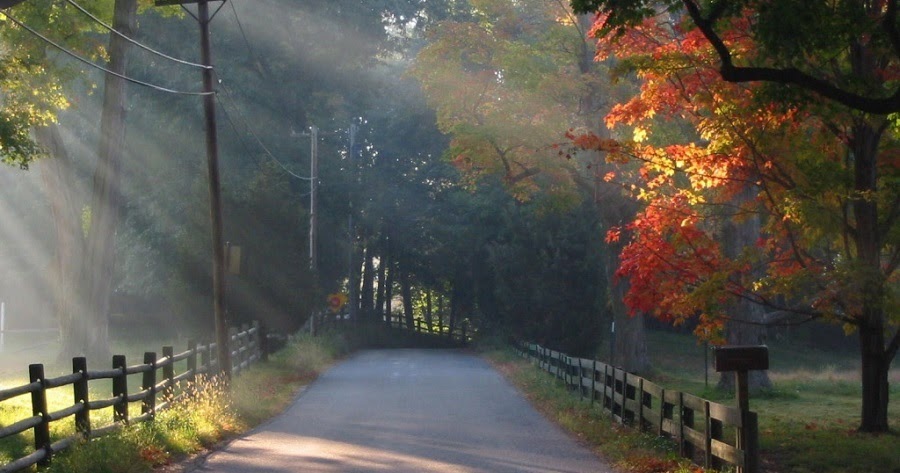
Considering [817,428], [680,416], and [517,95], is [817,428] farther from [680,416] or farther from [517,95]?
[517,95]

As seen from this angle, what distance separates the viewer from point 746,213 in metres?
15.9

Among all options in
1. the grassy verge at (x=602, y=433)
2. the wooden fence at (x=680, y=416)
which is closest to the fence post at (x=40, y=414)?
the grassy verge at (x=602, y=433)

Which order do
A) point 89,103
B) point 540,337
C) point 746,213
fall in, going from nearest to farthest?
point 746,213, point 540,337, point 89,103

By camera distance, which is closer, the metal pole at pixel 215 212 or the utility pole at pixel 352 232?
the metal pole at pixel 215 212

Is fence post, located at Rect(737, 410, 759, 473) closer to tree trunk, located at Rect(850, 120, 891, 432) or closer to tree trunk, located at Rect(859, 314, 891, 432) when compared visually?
tree trunk, located at Rect(850, 120, 891, 432)

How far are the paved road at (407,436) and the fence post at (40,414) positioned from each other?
2.06m

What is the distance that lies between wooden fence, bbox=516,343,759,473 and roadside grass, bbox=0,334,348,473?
6025 mm

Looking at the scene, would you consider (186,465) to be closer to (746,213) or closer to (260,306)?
(746,213)

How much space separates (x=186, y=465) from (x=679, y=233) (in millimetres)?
7607

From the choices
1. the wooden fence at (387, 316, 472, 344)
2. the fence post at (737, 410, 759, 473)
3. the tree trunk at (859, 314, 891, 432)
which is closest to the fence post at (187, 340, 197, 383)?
the tree trunk at (859, 314, 891, 432)

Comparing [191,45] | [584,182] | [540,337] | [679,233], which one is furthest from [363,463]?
[191,45]

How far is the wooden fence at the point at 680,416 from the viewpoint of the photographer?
10898mm

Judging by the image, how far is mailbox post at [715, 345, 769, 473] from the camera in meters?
10.8

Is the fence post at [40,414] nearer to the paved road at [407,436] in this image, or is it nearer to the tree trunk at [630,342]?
the paved road at [407,436]
